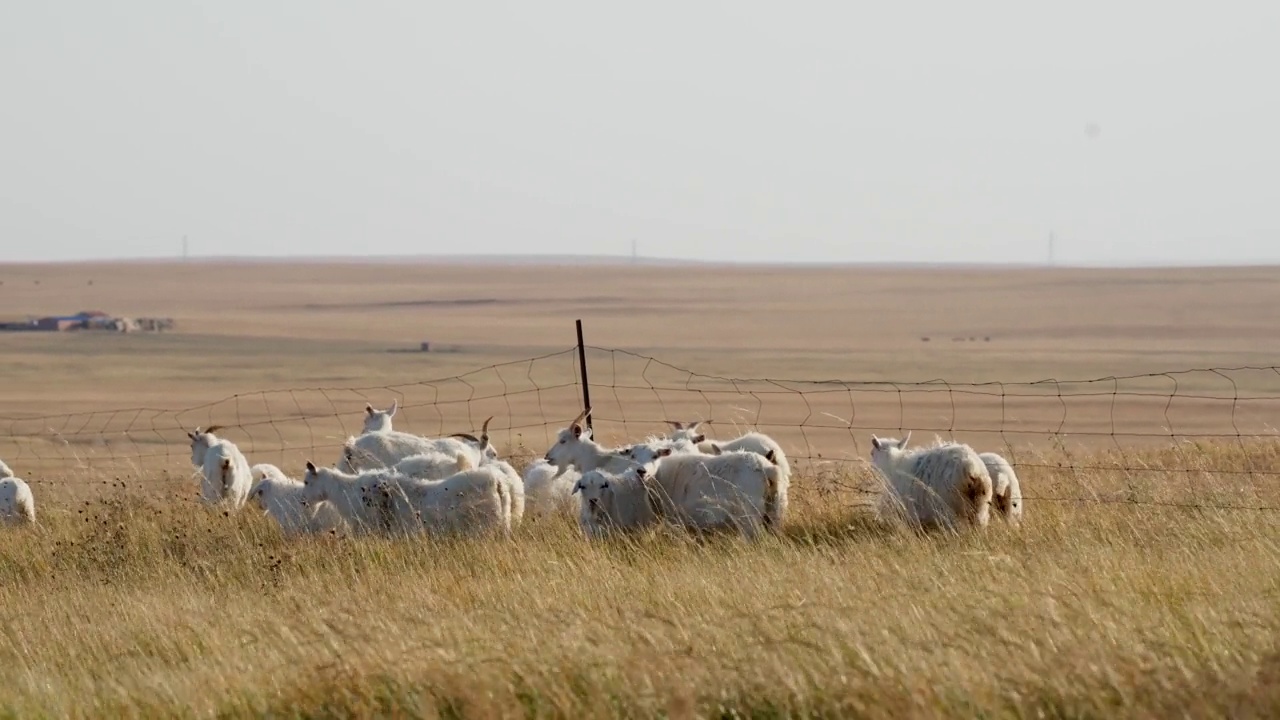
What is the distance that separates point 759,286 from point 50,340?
86.2 metres

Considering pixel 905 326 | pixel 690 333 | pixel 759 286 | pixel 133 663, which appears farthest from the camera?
pixel 759 286

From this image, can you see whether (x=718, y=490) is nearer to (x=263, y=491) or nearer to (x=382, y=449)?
(x=263, y=491)

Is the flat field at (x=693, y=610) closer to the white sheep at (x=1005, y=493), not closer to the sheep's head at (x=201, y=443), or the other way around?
the white sheep at (x=1005, y=493)

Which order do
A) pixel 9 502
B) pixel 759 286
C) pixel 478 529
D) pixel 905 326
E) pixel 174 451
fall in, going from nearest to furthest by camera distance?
pixel 478 529 < pixel 9 502 < pixel 174 451 < pixel 905 326 < pixel 759 286

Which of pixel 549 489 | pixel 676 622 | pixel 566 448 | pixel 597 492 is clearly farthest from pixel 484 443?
pixel 676 622

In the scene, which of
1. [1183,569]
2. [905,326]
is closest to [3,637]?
[1183,569]

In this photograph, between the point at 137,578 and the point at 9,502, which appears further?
the point at 9,502

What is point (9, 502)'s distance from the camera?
14039mm

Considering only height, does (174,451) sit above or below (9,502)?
below

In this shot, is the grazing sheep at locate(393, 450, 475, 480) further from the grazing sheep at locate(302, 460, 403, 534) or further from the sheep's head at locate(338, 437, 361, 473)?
the sheep's head at locate(338, 437, 361, 473)

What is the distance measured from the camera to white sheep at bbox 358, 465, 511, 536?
11367 mm

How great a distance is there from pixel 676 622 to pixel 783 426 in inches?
1077

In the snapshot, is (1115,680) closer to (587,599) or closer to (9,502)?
(587,599)

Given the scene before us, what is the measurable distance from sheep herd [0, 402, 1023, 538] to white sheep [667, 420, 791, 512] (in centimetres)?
1
